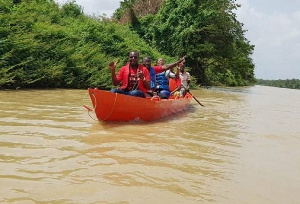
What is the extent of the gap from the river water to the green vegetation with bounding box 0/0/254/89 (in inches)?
200

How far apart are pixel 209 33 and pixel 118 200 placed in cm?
2314

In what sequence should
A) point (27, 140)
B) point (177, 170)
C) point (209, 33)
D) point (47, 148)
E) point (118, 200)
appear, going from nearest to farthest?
point (118, 200)
point (177, 170)
point (47, 148)
point (27, 140)
point (209, 33)

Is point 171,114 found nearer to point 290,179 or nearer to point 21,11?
point 290,179

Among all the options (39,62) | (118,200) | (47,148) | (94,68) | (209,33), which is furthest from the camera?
(209,33)

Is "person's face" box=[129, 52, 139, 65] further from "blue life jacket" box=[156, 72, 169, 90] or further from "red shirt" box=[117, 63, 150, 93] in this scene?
"blue life jacket" box=[156, 72, 169, 90]

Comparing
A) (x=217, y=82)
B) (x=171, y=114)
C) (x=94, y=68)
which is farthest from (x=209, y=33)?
(x=171, y=114)

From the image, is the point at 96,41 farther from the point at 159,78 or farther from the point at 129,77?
the point at 129,77

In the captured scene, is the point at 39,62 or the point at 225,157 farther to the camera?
the point at 39,62

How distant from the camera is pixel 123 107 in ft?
20.4

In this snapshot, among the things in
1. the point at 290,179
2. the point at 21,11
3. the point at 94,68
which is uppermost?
the point at 21,11

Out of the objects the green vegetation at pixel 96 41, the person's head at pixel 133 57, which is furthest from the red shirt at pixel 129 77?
the green vegetation at pixel 96 41

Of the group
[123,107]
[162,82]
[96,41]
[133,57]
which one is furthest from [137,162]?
[96,41]

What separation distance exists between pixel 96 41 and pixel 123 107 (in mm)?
10750

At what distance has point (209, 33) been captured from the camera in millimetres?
24781
